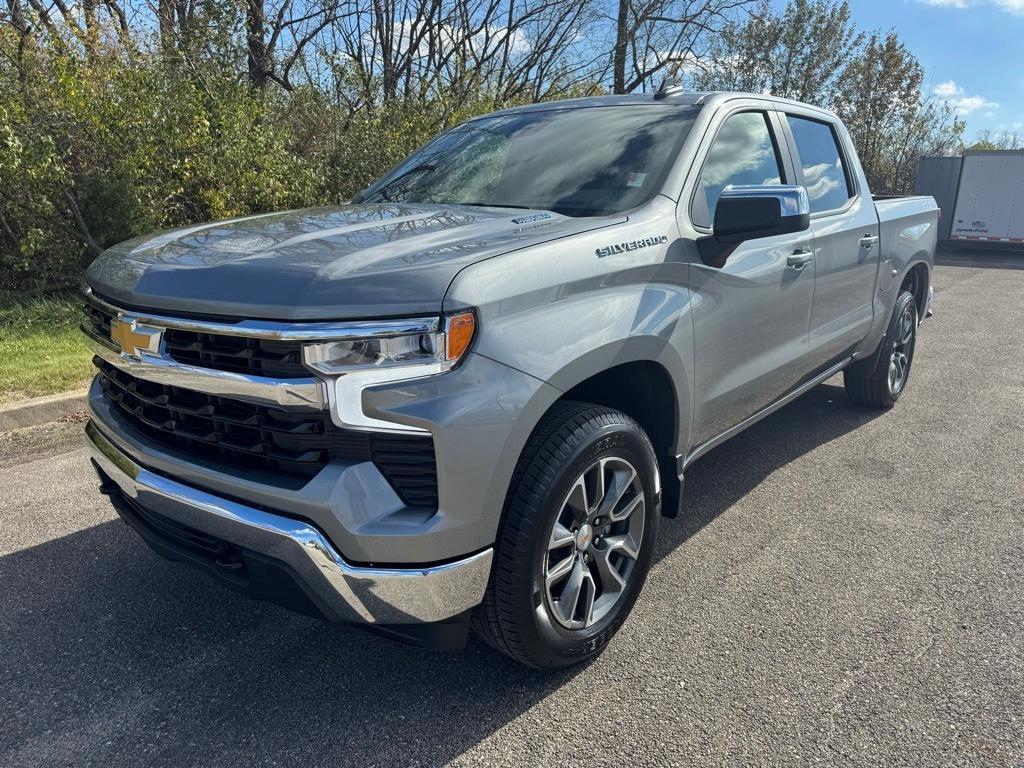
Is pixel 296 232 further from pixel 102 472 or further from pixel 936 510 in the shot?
pixel 936 510

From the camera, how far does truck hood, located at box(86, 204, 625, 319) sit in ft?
6.12

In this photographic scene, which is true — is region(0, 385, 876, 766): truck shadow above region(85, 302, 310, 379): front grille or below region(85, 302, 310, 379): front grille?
below

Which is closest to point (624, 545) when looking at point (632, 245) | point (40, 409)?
point (632, 245)

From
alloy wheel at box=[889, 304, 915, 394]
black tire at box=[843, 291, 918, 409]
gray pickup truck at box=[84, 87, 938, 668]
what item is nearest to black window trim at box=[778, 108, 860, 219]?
gray pickup truck at box=[84, 87, 938, 668]

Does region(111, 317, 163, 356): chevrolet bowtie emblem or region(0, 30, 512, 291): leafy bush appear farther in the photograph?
region(0, 30, 512, 291): leafy bush

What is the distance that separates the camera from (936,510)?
365 cm

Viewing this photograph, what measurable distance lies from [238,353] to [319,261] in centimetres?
32

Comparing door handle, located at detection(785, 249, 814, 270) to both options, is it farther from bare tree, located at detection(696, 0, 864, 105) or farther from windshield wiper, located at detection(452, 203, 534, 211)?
bare tree, located at detection(696, 0, 864, 105)

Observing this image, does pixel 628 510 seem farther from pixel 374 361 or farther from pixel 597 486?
pixel 374 361

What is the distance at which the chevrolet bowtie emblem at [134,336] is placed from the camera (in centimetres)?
216

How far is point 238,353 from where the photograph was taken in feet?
6.42

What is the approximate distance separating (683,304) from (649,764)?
1487 mm

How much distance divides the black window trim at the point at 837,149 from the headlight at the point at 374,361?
260 cm

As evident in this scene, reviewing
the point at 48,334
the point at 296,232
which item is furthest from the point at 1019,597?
the point at 48,334
